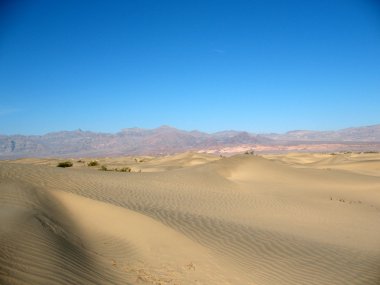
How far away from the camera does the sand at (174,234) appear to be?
4920 mm

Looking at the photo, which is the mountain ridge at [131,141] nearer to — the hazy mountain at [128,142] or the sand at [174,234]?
the hazy mountain at [128,142]

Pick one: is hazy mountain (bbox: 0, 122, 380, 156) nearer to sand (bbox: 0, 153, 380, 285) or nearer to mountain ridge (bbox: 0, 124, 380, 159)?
mountain ridge (bbox: 0, 124, 380, 159)

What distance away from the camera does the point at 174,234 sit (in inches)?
285

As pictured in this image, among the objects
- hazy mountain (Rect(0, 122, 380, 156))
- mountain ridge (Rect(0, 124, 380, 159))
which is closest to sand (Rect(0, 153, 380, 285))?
hazy mountain (Rect(0, 122, 380, 156))

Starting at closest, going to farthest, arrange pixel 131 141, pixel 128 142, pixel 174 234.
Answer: pixel 174 234, pixel 128 142, pixel 131 141

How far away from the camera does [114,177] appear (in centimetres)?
1529

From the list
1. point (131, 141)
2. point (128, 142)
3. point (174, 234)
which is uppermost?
point (131, 141)

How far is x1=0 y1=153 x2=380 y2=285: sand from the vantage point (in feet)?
16.1

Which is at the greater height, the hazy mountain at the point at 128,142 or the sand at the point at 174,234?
the hazy mountain at the point at 128,142

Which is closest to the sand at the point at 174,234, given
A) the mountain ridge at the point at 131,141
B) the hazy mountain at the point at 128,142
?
the hazy mountain at the point at 128,142

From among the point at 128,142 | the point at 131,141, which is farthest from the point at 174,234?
the point at 131,141

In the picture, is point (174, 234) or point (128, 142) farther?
point (128, 142)

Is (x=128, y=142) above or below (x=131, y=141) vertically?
below

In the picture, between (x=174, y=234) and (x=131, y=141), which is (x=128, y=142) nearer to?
(x=131, y=141)
